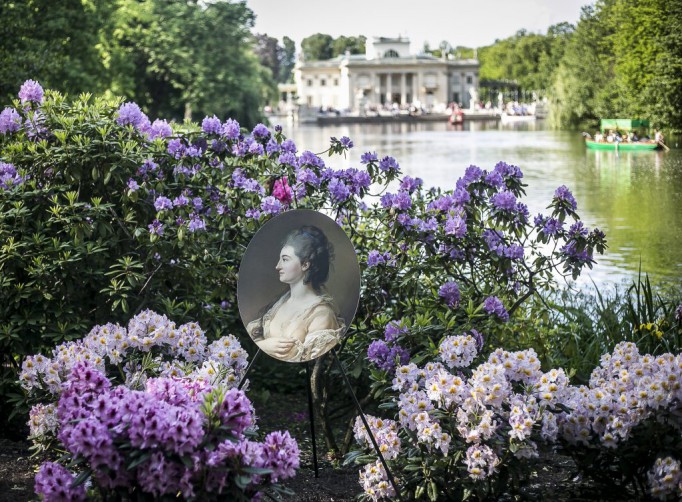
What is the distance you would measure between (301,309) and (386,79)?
10382cm

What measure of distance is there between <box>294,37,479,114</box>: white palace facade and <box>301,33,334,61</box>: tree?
3010 millimetres

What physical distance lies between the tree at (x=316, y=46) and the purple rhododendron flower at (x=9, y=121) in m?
105

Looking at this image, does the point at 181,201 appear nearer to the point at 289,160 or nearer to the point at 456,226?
the point at 289,160

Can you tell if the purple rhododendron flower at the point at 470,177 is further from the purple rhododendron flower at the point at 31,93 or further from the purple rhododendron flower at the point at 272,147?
the purple rhododendron flower at the point at 31,93

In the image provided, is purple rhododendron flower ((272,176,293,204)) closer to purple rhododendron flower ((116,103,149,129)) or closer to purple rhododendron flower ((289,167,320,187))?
purple rhododendron flower ((289,167,320,187))

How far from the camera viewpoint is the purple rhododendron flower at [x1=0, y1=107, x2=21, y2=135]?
5.08 meters

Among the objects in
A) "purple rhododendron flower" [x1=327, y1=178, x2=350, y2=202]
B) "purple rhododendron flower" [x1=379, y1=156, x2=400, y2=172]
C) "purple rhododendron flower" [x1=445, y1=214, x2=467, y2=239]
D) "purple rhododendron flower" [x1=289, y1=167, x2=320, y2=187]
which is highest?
"purple rhododendron flower" [x1=379, y1=156, x2=400, y2=172]

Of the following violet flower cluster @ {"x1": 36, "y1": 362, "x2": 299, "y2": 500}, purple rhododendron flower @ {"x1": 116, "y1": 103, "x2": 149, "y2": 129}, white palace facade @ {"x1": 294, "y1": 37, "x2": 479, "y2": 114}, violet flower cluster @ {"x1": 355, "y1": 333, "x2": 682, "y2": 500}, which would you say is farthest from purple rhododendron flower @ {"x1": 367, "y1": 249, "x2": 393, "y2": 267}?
white palace facade @ {"x1": 294, "y1": 37, "x2": 479, "y2": 114}

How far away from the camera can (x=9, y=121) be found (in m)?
5.08

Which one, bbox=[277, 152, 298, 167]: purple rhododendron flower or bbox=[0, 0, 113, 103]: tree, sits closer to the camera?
bbox=[277, 152, 298, 167]: purple rhododendron flower

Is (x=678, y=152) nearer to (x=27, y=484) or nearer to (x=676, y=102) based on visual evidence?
(x=676, y=102)

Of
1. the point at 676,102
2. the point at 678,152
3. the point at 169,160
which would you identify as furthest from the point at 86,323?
the point at 676,102

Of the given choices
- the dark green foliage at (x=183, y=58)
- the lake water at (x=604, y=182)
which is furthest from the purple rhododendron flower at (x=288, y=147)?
the dark green foliage at (x=183, y=58)

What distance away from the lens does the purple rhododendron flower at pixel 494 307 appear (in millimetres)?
4469
